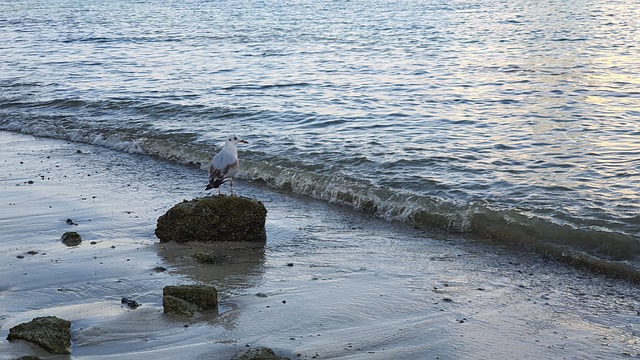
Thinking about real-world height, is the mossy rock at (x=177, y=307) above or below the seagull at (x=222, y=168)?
below

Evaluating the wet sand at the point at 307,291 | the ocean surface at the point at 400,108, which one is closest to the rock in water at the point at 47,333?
the wet sand at the point at 307,291

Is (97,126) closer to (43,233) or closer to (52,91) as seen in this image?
(52,91)

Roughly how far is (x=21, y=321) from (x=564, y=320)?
143 inches

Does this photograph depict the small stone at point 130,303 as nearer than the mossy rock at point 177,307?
No

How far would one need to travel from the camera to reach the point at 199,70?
63.2ft

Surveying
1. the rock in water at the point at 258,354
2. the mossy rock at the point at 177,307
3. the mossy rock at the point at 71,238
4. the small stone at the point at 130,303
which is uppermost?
the rock in water at the point at 258,354

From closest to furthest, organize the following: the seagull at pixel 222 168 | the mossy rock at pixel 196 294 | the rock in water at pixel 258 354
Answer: the rock in water at pixel 258 354, the mossy rock at pixel 196 294, the seagull at pixel 222 168

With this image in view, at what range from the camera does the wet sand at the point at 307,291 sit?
5250 millimetres

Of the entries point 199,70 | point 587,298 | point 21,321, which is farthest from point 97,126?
point 587,298

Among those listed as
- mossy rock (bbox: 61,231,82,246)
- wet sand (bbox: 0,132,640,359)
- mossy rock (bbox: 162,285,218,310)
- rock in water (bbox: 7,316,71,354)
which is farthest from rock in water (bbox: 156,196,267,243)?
rock in water (bbox: 7,316,71,354)

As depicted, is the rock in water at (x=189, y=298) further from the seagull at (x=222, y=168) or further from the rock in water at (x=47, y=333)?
the seagull at (x=222, y=168)

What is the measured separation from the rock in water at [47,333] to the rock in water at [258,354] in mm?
1056

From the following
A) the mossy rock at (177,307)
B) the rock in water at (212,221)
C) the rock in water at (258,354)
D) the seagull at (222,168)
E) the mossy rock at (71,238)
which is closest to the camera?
the rock in water at (258,354)

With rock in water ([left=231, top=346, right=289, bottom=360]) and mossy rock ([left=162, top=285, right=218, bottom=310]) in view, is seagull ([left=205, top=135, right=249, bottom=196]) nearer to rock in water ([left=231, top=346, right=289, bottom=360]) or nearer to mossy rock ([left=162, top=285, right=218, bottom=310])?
mossy rock ([left=162, top=285, right=218, bottom=310])
